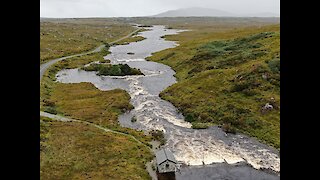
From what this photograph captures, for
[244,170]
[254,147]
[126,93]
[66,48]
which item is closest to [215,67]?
[126,93]

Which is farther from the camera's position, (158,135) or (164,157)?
(158,135)

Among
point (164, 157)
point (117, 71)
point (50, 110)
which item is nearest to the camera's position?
point (164, 157)

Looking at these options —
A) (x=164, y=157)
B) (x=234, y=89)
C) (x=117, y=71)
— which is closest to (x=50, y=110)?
(x=164, y=157)

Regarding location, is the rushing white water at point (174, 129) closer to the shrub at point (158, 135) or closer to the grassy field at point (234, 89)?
the shrub at point (158, 135)

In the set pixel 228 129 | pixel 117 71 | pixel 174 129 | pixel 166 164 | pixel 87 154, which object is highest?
pixel 117 71

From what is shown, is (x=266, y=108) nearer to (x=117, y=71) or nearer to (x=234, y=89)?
(x=234, y=89)

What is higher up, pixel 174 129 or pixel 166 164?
pixel 174 129

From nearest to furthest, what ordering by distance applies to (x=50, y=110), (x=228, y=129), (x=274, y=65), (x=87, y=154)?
(x=87, y=154) → (x=228, y=129) → (x=50, y=110) → (x=274, y=65)
